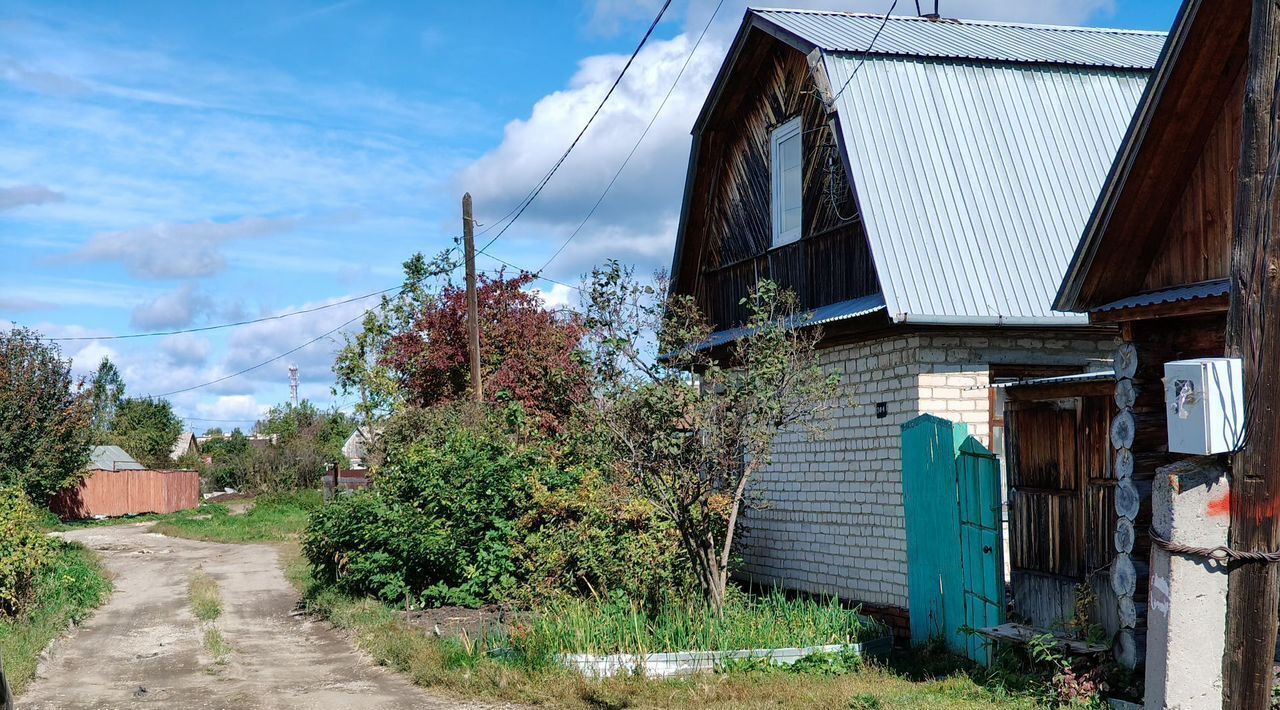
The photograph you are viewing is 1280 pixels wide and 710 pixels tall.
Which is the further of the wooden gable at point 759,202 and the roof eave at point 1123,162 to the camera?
the wooden gable at point 759,202

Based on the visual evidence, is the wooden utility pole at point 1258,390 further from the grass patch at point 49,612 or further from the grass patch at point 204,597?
the grass patch at point 204,597

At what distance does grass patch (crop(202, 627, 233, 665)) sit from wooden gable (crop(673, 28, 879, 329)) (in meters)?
7.45

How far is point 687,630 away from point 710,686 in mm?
1243

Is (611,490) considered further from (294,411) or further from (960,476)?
(294,411)

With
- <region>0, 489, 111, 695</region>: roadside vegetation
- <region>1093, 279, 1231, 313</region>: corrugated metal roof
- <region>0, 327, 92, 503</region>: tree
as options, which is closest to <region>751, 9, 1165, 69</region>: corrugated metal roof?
<region>1093, 279, 1231, 313</region>: corrugated metal roof

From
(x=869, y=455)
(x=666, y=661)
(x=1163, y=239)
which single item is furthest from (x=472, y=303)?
(x=1163, y=239)

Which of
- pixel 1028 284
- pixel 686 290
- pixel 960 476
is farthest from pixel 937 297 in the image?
pixel 686 290

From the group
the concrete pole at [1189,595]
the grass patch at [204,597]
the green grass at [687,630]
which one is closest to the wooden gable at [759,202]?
the green grass at [687,630]

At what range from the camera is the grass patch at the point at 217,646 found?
12750mm

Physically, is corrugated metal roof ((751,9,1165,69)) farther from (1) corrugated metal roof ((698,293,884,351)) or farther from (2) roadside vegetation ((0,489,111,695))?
(2) roadside vegetation ((0,489,111,695))

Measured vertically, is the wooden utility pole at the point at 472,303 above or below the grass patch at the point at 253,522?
above

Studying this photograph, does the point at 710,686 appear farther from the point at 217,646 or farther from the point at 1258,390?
the point at 217,646

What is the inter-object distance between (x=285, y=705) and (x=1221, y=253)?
797 cm

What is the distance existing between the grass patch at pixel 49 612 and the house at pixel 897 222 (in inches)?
298
